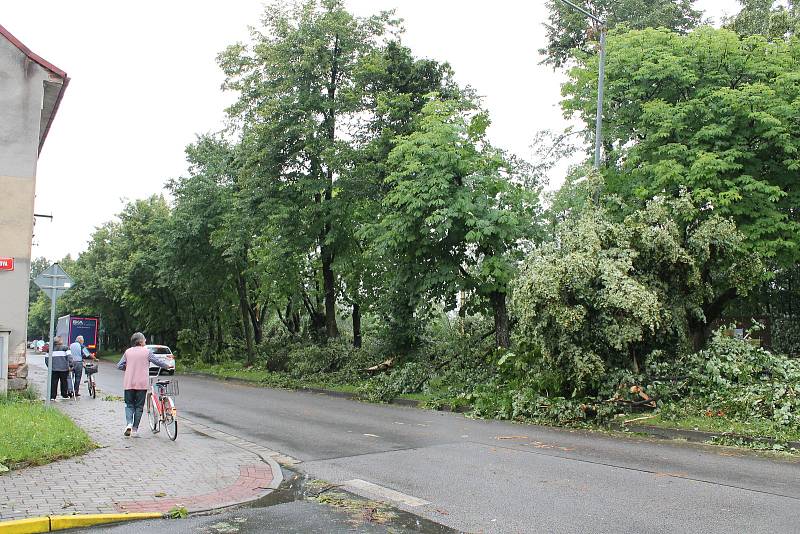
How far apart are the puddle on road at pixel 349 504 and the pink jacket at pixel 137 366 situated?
411 cm

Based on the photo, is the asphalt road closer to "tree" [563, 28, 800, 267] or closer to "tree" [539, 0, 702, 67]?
"tree" [563, 28, 800, 267]

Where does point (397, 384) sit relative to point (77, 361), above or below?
below

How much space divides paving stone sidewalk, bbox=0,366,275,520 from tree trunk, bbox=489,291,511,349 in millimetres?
10423

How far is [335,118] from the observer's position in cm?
2569

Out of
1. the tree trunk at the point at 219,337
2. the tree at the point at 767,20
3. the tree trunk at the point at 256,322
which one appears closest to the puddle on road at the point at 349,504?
the tree at the point at 767,20

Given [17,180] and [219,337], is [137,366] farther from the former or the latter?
[219,337]

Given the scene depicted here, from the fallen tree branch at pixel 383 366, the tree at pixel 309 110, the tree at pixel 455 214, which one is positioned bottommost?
the fallen tree branch at pixel 383 366

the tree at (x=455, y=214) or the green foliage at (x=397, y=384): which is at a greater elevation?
the tree at (x=455, y=214)

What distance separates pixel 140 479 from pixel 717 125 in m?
15.6

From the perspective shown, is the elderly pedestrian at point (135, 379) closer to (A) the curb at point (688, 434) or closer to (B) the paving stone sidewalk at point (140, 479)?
(B) the paving stone sidewalk at point (140, 479)

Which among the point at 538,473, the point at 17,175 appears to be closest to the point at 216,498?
the point at 538,473

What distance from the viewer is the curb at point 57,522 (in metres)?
5.73

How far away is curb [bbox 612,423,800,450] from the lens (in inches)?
424

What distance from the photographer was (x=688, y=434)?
11.7 m
